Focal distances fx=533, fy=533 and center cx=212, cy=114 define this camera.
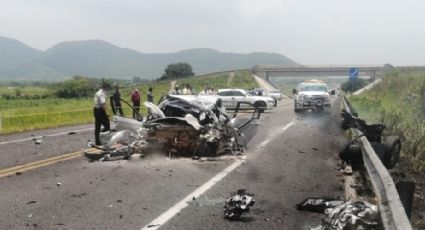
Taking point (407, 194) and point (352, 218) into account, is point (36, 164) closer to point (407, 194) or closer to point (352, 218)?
point (352, 218)

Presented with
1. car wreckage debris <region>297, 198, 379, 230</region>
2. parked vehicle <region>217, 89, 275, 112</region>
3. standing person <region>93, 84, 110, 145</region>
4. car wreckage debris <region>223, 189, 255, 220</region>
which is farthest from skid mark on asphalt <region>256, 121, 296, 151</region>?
parked vehicle <region>217, 89, 275, 112</region>

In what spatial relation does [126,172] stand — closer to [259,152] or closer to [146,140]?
[146,140]

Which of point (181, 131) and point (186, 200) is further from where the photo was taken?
point (181, 131)

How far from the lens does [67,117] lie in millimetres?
25641

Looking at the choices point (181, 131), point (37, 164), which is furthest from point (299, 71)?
point (37, 164)

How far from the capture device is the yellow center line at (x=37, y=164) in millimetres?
9953

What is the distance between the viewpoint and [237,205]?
678 cm

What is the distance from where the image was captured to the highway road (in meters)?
6.37

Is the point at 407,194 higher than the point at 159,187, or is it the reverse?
the point at 407,194

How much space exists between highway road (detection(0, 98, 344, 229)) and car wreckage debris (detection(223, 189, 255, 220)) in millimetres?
97

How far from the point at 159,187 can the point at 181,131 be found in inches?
141

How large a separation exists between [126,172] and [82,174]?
813mm

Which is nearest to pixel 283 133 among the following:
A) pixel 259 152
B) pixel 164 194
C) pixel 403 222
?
pixel 259 152

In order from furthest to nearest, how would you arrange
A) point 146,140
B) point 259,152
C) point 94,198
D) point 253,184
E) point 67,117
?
1. point 67,117
2. point 259,152
3. point 146,140
4. point 253,184
5. point 94,198
